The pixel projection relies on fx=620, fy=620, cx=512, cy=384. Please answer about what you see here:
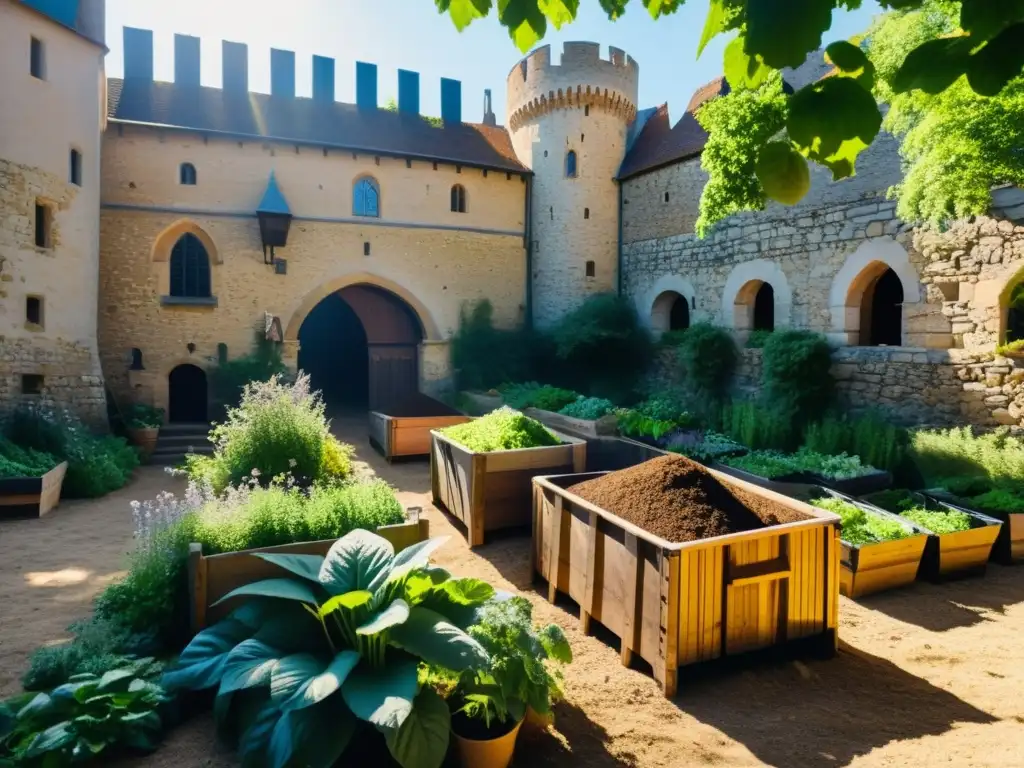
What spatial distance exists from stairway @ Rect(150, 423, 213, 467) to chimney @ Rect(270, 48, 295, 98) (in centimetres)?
811

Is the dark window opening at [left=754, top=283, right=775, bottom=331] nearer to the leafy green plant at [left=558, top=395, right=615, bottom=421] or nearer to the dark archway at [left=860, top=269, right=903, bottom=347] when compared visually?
the dark archway at [left=860, top=269, right=903, bottom=347]

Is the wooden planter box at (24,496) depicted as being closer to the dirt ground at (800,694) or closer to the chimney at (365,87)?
the dirt ground at (800,694)

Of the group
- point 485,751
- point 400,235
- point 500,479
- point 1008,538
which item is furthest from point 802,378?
point 400,235

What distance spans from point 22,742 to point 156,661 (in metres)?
0.87

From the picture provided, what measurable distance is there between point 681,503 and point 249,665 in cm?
275

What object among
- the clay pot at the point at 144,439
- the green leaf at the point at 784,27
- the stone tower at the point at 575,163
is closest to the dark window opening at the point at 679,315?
the stone tower at the point at 575,163

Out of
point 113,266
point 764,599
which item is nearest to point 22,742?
point 764,599

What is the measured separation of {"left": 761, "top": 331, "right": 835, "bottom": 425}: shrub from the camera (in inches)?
373

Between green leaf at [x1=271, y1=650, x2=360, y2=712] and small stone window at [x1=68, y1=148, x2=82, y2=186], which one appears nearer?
green leaf at [x1=271, y1=650, x2=360, y2=712]

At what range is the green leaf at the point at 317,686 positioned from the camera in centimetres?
258

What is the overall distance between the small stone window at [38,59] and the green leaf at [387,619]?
11.6 metres

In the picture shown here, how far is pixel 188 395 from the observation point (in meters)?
13.2

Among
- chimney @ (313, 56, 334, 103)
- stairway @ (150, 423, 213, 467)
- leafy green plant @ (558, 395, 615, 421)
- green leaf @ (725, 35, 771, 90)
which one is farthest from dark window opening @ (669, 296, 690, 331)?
green leaf @ (725, 35, 771, 90)

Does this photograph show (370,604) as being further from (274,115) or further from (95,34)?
(274,115)
